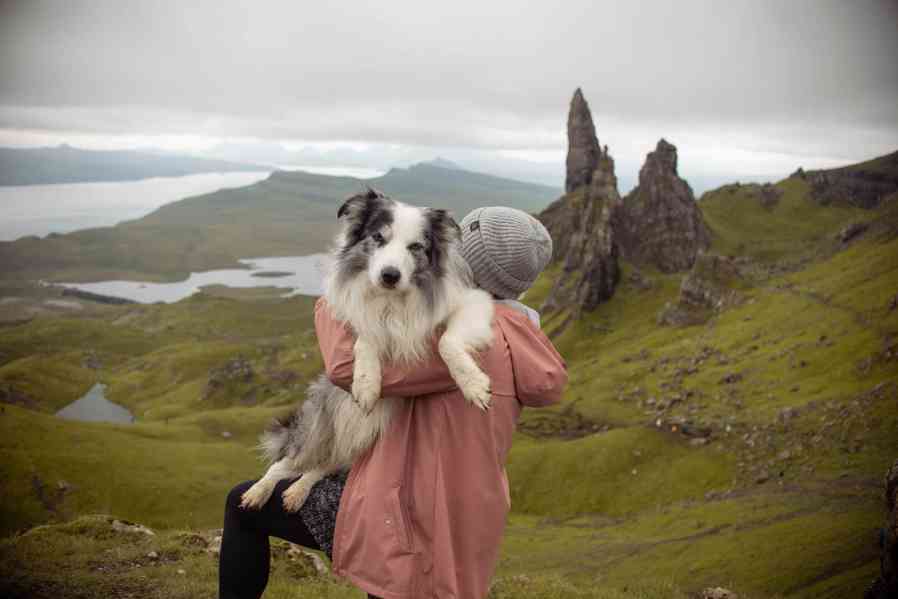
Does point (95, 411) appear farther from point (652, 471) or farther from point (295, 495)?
point (295, 495)

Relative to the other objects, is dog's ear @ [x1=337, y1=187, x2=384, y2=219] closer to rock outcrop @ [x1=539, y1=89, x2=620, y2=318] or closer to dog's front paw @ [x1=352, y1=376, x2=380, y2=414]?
dog's front paw @ [x1=352, y1=376, x2=380, y2=414]

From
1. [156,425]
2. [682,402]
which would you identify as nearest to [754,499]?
[682,402]

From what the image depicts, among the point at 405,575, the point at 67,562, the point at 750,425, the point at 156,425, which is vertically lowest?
the point at 156,425

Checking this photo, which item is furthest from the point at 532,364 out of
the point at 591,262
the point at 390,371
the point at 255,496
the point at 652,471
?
the point at 591,262

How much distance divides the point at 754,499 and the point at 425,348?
5930 cm

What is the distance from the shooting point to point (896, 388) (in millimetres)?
62438

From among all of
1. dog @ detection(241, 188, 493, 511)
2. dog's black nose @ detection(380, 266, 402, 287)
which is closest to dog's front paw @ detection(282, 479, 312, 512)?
dog @ detection(241, 188, 493, 511)

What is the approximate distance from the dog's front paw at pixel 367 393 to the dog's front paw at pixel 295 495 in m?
1.61

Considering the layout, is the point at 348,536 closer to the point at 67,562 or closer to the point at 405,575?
the point at 405,575

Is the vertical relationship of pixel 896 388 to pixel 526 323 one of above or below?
below

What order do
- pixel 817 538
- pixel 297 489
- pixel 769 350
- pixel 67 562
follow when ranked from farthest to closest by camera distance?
1. pixel 769 350
2. pixel 817 538
3. pixel 67 562
4. pixel 297 489

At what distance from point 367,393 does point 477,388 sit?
1.04 meters

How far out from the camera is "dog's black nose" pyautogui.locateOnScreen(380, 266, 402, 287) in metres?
6.01

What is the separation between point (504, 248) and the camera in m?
6.23
